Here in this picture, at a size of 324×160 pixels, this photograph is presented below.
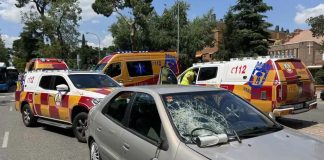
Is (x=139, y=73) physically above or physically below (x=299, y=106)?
above

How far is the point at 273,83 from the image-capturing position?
10586 mm

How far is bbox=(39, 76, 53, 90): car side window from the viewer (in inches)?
456

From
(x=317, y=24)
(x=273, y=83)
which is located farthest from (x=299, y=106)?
(x=317, y=24)

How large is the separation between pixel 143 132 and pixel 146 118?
181 mm

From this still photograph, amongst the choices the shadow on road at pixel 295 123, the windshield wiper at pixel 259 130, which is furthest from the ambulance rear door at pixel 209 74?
the windshield wiper at pixel 259 130

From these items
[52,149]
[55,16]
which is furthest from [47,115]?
[55,16]

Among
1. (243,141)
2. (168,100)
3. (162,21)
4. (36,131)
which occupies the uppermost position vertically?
(162,21)

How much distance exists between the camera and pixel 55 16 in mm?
46156

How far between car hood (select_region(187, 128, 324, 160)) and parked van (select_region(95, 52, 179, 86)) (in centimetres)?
1381

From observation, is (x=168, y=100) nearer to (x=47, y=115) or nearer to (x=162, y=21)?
(x=47, y=115)

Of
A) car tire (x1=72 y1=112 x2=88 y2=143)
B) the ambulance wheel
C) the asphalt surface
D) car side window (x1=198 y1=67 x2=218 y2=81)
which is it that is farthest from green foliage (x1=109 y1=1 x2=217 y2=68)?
car tire (x1=72 y1=112 x2=88 y2=143)

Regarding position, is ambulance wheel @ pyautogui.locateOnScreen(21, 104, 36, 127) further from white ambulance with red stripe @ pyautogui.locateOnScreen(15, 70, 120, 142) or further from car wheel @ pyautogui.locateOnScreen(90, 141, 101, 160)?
car wheel @ pyautogui.locateOnScreen(90, 141, 101, 160)

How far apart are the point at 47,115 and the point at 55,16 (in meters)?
36.6

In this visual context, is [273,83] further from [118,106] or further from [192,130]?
[192,130]
